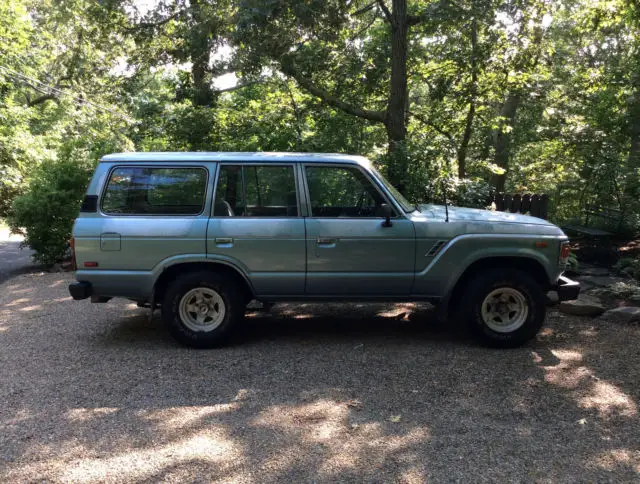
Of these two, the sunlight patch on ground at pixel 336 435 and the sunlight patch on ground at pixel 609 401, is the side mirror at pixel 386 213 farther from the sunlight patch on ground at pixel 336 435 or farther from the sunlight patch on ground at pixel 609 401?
the sunlight patch on ground at pixel 609 401

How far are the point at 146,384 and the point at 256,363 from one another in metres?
0.99

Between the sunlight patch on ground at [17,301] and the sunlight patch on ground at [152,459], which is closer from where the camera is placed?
the sunlight patch on ground at [152,459]

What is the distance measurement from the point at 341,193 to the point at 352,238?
49 centimetres

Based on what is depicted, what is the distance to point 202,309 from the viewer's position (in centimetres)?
532

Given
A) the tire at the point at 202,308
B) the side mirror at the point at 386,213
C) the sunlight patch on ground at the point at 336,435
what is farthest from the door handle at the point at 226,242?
the sunlight patch on ground at the point at 336,435

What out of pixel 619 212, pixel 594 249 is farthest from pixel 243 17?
pixel 619 212

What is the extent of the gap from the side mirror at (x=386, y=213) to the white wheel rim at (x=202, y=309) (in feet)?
5.85

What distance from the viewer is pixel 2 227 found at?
20484mm

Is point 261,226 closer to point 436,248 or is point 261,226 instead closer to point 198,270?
point 198,270

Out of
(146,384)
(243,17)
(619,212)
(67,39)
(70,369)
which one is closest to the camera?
(146,384)

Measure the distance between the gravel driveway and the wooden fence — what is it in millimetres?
3518

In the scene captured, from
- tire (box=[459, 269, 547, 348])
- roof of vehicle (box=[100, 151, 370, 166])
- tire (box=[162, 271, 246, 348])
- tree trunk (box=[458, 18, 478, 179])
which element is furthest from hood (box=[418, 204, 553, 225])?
tree trunk (box=[458, 18, 478, 179])

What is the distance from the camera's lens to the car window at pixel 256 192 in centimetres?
525

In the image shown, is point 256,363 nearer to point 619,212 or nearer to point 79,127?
point 619,212
